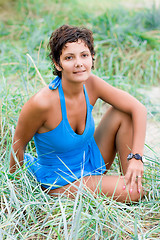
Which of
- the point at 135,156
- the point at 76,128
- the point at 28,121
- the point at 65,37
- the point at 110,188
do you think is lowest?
the point at 110,188

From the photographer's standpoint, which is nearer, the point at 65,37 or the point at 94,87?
the point at 65,37

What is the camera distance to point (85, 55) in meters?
1.84

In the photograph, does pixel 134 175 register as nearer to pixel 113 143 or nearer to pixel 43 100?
pixel 113 143

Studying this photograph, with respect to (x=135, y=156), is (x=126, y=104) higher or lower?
higher

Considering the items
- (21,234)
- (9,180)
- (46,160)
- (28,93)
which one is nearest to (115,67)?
(28,93)

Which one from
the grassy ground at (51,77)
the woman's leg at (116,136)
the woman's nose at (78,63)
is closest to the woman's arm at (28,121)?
the grassy ground at (51,77)

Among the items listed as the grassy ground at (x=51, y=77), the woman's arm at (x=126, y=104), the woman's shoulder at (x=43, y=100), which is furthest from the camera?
the woman's arm at (x=126, y=104)

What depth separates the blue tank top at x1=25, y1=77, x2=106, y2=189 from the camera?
73.5 inches

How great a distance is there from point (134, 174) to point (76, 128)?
0.43 meters

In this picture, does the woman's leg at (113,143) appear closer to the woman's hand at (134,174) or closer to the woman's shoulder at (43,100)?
the woman's hand at (134,174)

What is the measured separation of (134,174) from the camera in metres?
1.92

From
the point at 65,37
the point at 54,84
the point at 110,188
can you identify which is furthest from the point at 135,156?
the point at 65,37

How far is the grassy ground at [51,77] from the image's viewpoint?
162 centimetres

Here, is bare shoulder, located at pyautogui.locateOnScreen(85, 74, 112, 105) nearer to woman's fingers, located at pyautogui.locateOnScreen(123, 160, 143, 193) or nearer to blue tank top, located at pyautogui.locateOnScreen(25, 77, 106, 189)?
blue tank top, located at pyautogui.locateOnScreen(25, 77, 106, 189)
